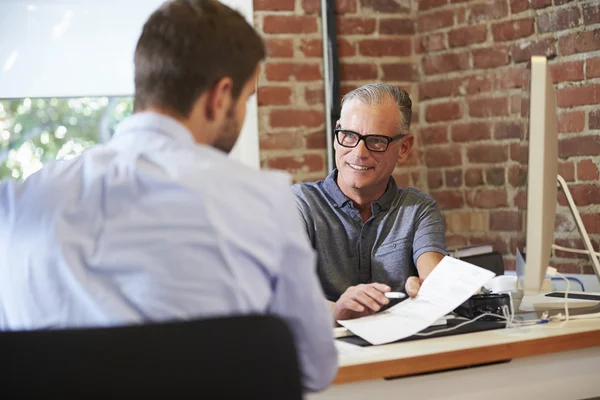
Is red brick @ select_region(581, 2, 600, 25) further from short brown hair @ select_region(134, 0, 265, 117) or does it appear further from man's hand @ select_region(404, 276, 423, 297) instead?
short brown hair @ select_region(134, 0, 265, 117)

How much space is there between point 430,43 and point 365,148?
1160 mm

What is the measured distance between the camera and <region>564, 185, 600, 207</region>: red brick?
9.30 feet

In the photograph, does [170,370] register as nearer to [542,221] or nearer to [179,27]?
[179,27]

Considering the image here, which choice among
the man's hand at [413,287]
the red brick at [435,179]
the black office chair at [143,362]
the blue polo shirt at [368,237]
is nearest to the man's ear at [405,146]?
the blue polo shirt at [368,237]

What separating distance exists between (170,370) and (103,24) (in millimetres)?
2574

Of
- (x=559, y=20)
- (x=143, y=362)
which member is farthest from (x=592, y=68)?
(x=143, y=362)

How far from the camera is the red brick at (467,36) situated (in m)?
3.23

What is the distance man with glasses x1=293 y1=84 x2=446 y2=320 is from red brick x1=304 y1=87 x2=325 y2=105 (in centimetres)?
82

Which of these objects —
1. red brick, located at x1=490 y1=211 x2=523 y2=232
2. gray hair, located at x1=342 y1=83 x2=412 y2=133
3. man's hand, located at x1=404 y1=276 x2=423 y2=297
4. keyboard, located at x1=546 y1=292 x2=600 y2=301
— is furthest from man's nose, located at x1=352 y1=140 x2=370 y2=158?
red brick, located at x1=490 y1=211 x2=523 y2=232

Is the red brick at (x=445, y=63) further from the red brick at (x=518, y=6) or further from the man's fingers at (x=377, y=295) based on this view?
the man's fingers at (x=377, y=295)

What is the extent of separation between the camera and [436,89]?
341 cm

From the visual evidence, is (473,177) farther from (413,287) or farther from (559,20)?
(413,287)

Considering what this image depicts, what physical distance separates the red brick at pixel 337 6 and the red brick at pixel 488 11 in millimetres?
468

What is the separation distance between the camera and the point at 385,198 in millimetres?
2508
